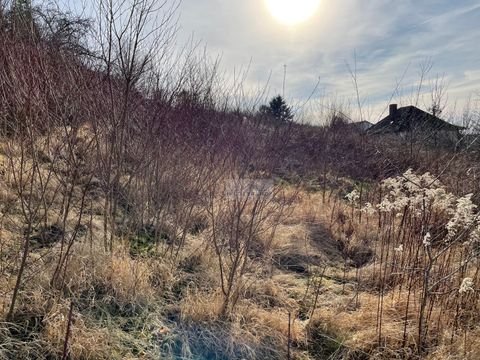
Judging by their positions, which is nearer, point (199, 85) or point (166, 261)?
point (166, 261)

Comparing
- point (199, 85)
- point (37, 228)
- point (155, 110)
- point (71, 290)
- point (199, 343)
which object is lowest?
point (199, 343)

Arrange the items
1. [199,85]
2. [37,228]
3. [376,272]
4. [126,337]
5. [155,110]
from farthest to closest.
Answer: [199,85]
[155,110]
[376,272]
[37,228]
[126,337]

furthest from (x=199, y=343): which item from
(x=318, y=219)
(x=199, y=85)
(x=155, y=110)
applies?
(x=318, y=219)

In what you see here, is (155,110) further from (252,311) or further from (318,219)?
(318,219)

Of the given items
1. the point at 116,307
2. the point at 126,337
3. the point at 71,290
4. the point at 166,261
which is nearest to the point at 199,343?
the point at 126,337

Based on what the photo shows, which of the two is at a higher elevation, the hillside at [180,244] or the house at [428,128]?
the house at [428,128]

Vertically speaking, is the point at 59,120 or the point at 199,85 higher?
the point at 199,85

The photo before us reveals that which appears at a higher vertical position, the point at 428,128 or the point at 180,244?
the point at 428,128

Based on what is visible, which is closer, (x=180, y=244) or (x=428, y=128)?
(x=180, y=244)

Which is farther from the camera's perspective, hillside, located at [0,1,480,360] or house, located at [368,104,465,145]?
house, located at [368,104,465,145]

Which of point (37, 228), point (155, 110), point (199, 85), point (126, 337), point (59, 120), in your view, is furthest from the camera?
point (199, 85)

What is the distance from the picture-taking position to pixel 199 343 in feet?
9.27

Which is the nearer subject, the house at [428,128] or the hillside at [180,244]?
the hillside at [180,244]

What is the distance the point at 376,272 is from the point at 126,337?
2728 millimetres
